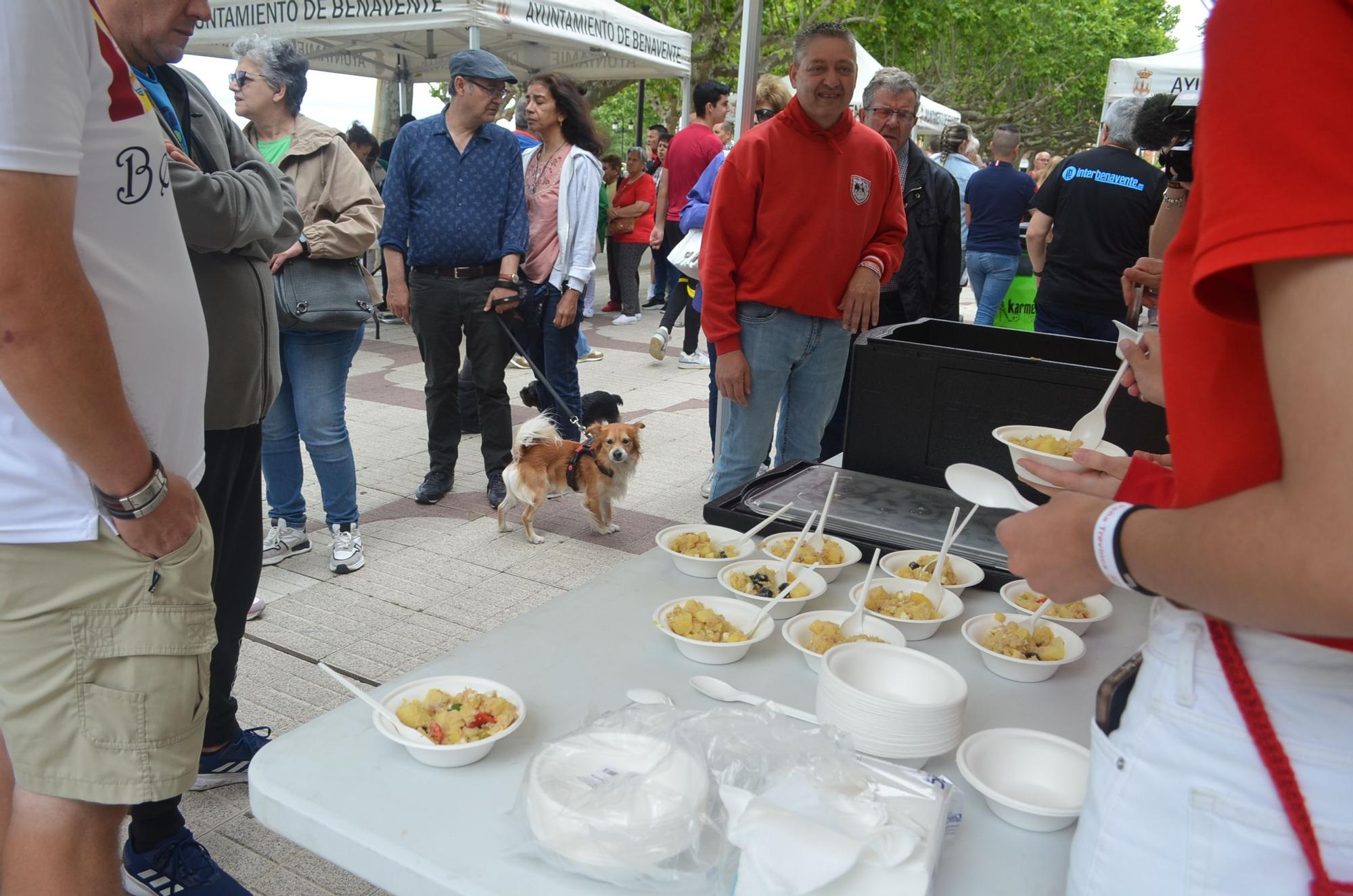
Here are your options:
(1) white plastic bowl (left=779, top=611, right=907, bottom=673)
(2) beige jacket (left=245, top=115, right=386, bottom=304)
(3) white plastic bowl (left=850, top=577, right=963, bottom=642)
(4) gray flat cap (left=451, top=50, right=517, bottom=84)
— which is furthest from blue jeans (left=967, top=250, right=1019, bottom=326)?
(1) white plastic bowl (left=779, top=611, right=907, bottom=673)

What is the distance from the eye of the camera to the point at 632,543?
174 inches

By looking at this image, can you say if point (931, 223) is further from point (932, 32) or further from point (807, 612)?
point (932, 32)

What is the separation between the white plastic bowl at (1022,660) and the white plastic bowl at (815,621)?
118mm

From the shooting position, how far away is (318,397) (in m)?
3.68

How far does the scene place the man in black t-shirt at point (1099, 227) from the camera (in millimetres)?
4762

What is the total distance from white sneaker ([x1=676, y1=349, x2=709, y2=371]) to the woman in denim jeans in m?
4.43

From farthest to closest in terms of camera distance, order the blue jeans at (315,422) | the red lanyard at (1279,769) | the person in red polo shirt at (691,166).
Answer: the person in red polo shirt at (691,166), the blue jeans at (315,422), the red lanyard at (1279,769)

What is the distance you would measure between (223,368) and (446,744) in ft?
4.68

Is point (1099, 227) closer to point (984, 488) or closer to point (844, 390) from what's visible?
point (844, 390)

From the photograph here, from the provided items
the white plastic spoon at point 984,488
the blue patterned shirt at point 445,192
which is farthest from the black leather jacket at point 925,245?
the white plastic spoon at point 984,488

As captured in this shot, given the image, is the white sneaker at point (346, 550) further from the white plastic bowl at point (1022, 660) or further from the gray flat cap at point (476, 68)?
the white plastic bowl at point (1022, 660)

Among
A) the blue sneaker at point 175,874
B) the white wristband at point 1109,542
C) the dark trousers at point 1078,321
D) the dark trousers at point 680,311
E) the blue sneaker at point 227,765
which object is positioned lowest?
the blue sneaker at point 227,765

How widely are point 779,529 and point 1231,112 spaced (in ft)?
4.93

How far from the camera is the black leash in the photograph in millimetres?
4513
